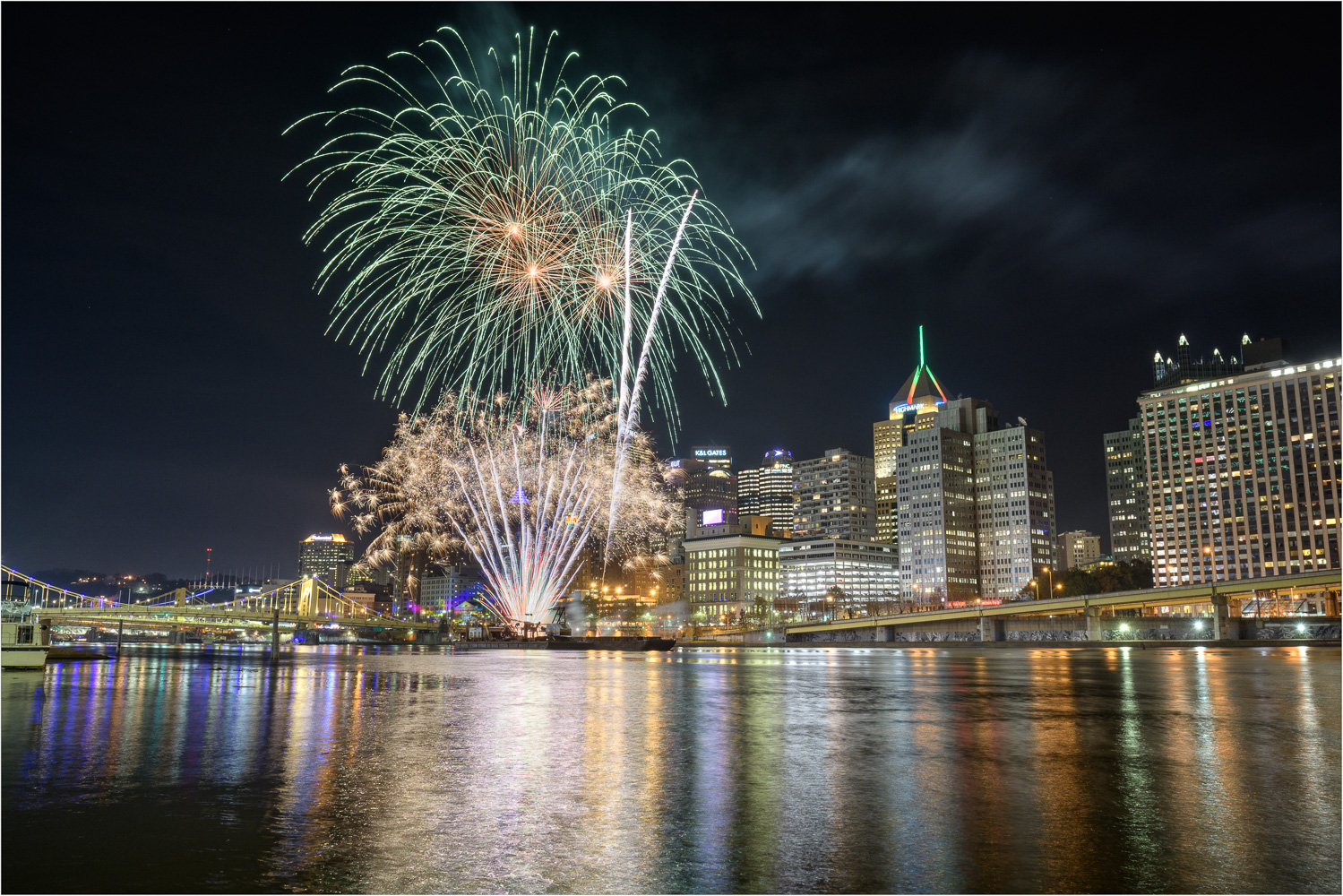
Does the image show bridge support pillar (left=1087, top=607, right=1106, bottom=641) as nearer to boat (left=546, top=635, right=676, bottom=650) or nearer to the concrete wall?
A: the concrete wall

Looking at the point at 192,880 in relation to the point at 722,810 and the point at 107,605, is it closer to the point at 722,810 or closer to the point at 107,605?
the point at 722,810

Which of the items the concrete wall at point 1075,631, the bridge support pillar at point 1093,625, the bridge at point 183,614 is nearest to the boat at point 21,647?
the bridge at point 183,614

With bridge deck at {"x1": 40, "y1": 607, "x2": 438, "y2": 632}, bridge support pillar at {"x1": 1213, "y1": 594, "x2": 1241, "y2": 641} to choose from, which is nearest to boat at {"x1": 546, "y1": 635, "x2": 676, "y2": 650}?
bridge deck at {"x1": 40, "y1": 607, "x2": 438, "y2": 632}

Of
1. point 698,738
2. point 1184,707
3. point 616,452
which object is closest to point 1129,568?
point 616,452

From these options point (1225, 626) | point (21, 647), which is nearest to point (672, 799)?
point (21, 647)

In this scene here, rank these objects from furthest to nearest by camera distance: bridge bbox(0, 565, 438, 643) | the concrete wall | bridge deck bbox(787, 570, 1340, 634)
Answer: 1. bridge deck bbox(787, 570, 1340, 634)
2. the concrete wall
3. bridge bbox(0, 565, 438, 643)

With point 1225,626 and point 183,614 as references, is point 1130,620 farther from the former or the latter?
point 183,614

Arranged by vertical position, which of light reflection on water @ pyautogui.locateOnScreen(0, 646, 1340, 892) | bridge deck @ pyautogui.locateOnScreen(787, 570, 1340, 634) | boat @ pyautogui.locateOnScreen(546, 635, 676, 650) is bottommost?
boat @ pyautogui.locateOnScreen(546, 635, 676, 650)
